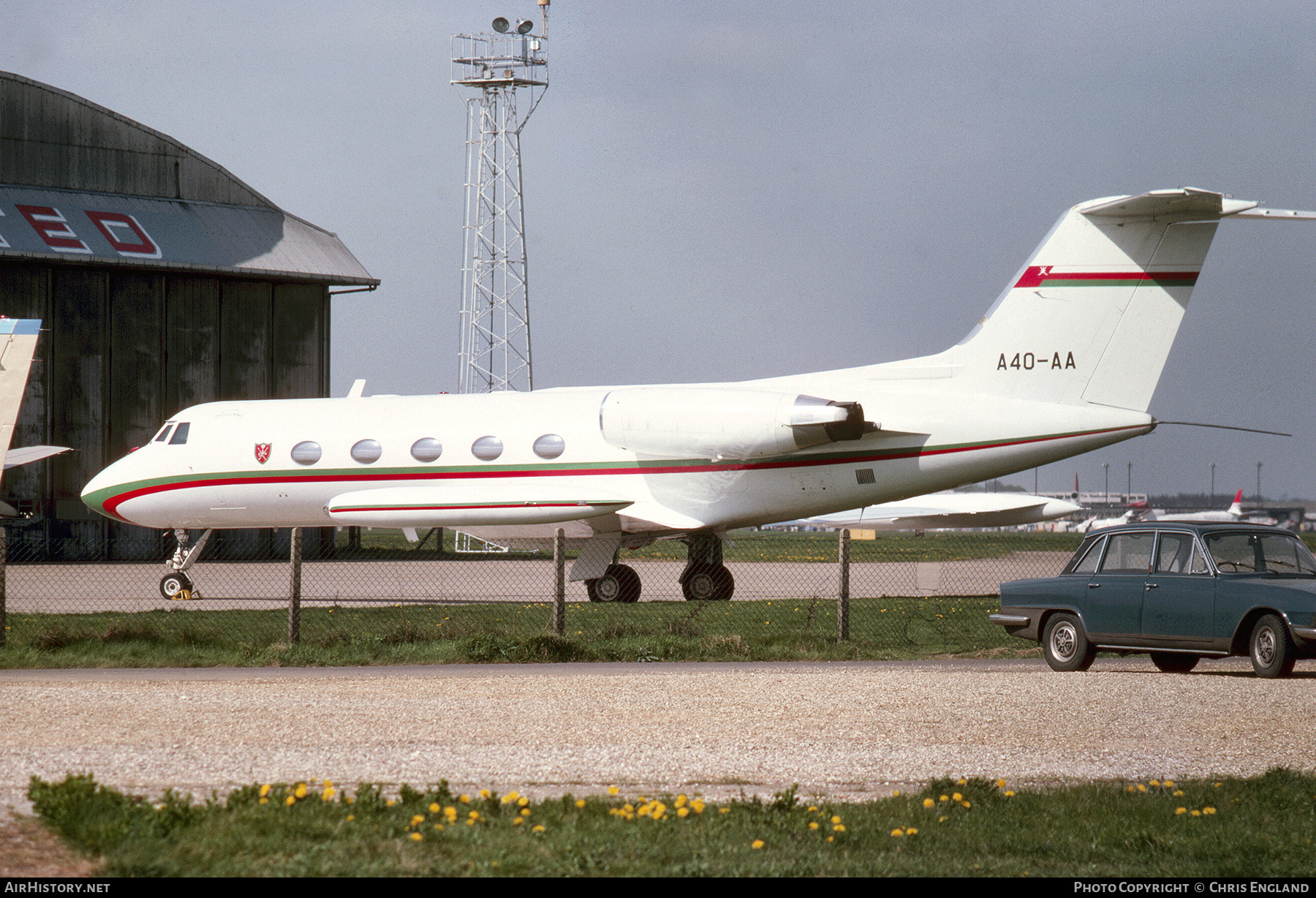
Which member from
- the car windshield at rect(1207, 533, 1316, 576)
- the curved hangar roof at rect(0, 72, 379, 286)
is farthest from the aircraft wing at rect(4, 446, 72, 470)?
the car windshield at rect(1207, 533, 1316, 576)

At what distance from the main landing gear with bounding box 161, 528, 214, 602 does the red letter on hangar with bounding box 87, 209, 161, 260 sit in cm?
1624

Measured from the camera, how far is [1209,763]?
9016 millimetres

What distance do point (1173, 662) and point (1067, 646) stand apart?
135 cm

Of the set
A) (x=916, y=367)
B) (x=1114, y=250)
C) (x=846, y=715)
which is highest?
(x=1114, y=250)

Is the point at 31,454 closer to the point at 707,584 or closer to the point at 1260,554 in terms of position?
the point at 707,584

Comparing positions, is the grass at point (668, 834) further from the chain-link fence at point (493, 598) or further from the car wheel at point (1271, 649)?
the chain-link fence at point (493, 598)

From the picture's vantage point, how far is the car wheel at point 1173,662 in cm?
1471

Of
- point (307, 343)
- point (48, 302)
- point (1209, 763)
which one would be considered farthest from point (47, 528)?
point (1209, 763)

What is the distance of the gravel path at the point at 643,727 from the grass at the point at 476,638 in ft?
2.56

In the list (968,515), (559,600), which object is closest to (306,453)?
(559,600)

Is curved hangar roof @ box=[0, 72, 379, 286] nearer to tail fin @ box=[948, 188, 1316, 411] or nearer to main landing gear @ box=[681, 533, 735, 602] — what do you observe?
main landing gear @ box=[681, 533, 735, 602]

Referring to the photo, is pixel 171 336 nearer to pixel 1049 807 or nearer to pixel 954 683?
pixel 954 683

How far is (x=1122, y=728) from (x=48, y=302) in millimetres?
35401

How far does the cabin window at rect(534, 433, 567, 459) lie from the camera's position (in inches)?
907
